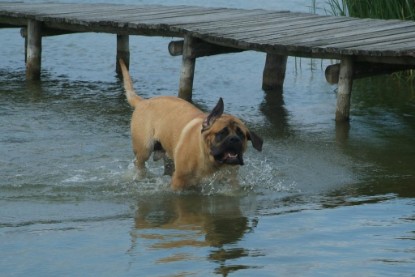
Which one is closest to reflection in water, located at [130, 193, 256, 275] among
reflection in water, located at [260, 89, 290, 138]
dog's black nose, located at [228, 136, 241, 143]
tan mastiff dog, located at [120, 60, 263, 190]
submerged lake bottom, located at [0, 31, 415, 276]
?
submerged lake bottom, located at [0, 31, 415, 276]

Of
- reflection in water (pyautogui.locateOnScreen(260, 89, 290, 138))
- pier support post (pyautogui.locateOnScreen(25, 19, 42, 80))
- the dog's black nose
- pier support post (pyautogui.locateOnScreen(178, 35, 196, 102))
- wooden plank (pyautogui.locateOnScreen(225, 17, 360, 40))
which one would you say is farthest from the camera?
pier support post (pyautogui.locateOnScreen(25, 19, 42, 80))

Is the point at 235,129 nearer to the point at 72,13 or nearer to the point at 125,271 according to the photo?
the point at 125,271

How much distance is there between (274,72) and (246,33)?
1629 millimetres

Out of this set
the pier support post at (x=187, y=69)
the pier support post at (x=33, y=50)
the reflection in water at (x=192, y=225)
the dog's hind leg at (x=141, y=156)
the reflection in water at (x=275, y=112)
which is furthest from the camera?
the pier support post at (x=33, y=50)

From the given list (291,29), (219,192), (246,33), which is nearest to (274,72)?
(291,29)

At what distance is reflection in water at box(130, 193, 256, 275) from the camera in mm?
6785

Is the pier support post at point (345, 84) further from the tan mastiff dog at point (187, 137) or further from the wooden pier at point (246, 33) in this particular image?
the tan mastiff dog at point (187, 137)

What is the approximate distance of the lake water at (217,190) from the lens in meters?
6.59

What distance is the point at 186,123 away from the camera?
27.1 ft

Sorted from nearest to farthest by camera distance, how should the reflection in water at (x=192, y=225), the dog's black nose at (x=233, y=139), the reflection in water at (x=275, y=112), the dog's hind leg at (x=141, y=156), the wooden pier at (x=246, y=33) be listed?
the reflection in water at (x=192, y=225) < the dog's black nose at (x=233, y=139) < the dog's hind leg at (x=141, y=156) < the wooden pier at (x=246, y=33) < the reflection in water at (x=275, y=112)

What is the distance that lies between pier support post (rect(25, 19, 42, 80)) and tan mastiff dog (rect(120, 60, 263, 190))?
17.9 feet

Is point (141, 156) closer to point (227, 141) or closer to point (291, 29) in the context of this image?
point (227, 141)

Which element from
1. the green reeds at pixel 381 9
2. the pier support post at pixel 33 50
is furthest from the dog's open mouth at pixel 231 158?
the pier support post at pixel 33 50

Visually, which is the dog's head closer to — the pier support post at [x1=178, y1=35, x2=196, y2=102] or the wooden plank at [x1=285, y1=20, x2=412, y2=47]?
the wooden plank at [x1=285, y1=20, x2=412, y2=47]
